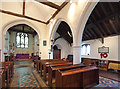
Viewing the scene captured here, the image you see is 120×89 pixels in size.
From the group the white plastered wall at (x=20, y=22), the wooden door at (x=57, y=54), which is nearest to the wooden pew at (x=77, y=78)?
the white plastered wall at (x=20, y=22)

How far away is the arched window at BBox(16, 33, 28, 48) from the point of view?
12.4 metres

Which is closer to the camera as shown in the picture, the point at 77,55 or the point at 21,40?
the point at 77,55

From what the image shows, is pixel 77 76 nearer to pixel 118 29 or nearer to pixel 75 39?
pixel 75 39

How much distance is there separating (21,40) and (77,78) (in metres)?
12.9

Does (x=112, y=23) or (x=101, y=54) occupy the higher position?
(x=112, y=23)

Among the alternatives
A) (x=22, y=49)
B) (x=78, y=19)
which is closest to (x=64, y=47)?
(x=78, y=19)

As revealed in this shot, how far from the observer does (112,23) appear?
479cm

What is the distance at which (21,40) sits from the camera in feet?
41.7

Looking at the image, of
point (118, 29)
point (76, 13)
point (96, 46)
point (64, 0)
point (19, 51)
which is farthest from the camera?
point (19, 51)

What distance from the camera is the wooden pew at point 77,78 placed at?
1.99 metres

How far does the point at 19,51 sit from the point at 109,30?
1282 centimetres

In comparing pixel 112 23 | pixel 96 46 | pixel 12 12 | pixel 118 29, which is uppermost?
pixel 12 12

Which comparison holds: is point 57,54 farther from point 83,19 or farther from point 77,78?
point 77,78

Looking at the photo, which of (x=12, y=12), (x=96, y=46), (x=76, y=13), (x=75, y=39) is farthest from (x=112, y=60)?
(x=12, y=12)
